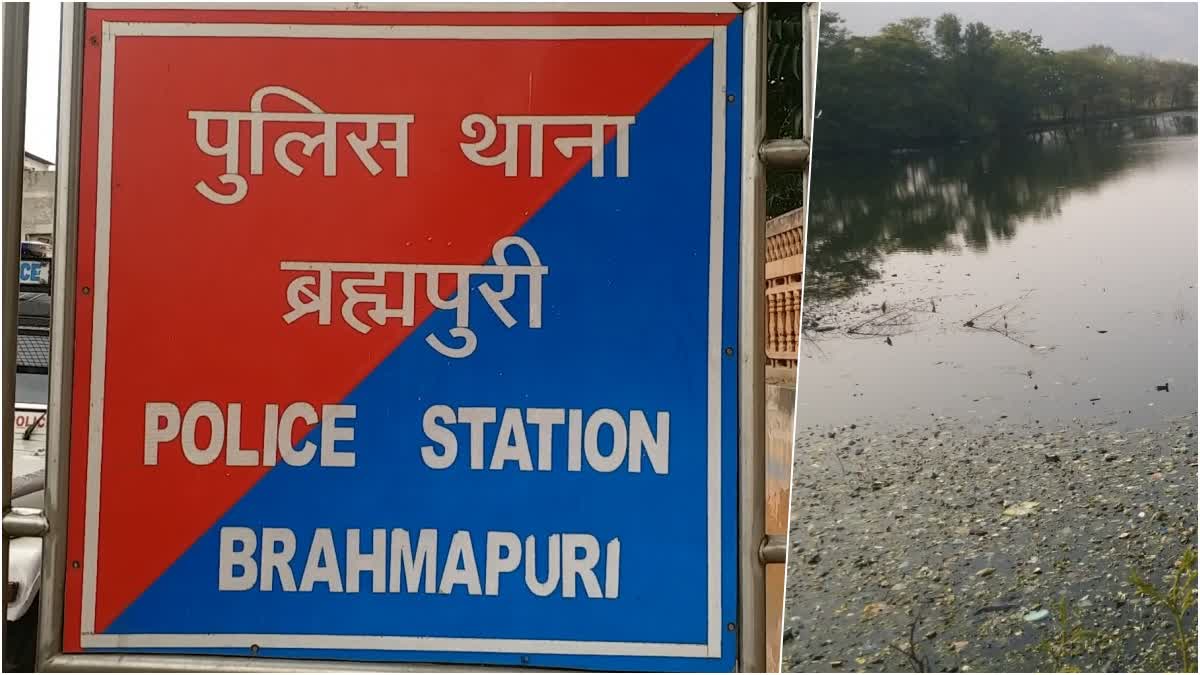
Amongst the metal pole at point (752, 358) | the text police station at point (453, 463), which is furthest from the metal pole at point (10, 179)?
the metal pole at point (752, 358)

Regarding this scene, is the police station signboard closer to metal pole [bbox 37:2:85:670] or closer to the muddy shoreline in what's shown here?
metal pole [bbox 37:2:85:670]

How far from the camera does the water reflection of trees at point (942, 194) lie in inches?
71.9

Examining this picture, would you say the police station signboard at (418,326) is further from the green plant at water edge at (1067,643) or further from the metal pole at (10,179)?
the green plant at water edge at (1067,643)

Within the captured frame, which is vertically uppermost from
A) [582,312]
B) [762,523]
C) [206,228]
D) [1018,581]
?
[206,228]

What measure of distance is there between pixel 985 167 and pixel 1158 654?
108 centimetres

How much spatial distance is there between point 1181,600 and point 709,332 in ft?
4.06

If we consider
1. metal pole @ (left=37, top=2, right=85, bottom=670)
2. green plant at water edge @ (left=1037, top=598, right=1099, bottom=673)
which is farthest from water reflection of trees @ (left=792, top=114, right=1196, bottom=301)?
metal pole @ (left=37, top=2, right=85, bottom=670)

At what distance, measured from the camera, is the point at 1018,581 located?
177 cm

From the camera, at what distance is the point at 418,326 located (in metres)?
1.35

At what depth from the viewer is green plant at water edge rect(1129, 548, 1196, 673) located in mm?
1729

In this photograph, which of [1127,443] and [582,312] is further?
[1127,443]

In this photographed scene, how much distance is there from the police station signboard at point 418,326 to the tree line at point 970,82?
0.56m

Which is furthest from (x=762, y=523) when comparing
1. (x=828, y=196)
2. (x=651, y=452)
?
(x=828, y=196)

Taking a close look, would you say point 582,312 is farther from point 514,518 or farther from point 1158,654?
point 1158,654
